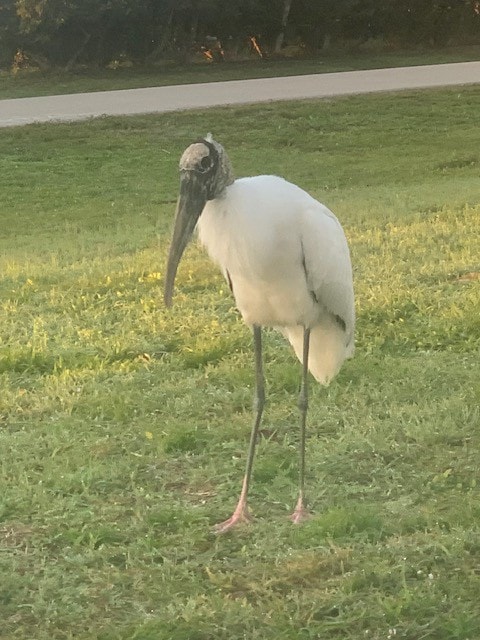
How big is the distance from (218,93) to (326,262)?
14.0 meters

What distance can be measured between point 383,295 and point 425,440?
201 centimetres

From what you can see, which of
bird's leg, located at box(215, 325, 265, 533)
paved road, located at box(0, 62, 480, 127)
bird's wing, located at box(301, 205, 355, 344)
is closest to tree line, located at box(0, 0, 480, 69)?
paved road, located at box(0, 62, 480, 127)

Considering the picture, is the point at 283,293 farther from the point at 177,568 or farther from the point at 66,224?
the point at 66,224

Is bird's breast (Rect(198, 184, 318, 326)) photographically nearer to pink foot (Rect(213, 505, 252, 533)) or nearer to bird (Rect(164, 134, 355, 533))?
bird (Rect(164, 134, 355, 533))

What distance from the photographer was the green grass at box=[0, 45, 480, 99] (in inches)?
753

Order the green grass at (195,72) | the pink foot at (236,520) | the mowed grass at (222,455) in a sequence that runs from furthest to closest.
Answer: the green grass at (195,72), the pink foot at (236,520), the mowed grass at (222,455)

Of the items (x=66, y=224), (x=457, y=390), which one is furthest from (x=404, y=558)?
(x=66, y=224)

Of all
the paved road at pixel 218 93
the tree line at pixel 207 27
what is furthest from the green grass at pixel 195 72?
the paved road at pixel 218 93

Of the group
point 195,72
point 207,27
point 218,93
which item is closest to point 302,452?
point 218,93

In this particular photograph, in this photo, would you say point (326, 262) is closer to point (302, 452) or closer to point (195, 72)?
point (302, 452)

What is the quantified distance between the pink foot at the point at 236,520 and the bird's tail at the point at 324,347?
0.75 meters

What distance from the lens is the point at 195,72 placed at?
20.6m

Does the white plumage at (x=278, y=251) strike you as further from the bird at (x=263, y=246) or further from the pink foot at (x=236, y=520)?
the pink foot at (x=236, y=520)

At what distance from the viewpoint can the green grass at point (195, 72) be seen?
19125 mm
